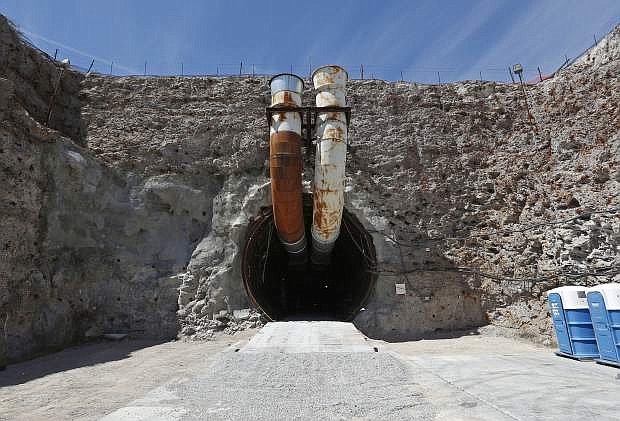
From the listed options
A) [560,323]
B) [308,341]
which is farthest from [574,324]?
[308,341]

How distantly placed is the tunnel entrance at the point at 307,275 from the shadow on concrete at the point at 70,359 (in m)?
3.46

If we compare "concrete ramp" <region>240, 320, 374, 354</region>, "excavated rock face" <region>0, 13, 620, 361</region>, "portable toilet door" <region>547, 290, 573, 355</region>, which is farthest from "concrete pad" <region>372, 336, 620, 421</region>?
"excavated rock face" <region>0, 13, 620, 361</region>

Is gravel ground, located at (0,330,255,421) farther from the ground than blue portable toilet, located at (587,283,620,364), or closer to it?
closer to it

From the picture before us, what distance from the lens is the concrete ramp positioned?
5629mm

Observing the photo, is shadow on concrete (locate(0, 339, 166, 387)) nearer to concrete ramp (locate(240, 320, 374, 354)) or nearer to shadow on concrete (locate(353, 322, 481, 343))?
concrete ramp (locate(240, 320, 374, 354))

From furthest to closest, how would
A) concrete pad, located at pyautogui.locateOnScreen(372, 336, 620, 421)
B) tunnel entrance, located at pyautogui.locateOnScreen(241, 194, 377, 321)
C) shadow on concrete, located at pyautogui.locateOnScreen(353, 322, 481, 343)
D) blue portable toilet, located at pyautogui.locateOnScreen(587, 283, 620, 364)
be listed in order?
tunnel entrance, located at pyautogui.locateOnScreen(241, 194, 377, 321) < shadow on concrete, located at pyautogui.locateOnScreen(353, 322, 481, 343) < blue portable toilet, located at pyautogui.locateOnScreen(587, 283, 620, 364) < concrete pad, located at pyautogui.locateOnScreen(372, 336, 620, 421)

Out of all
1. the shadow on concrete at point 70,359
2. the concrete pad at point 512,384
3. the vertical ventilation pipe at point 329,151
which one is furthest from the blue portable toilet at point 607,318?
the shadow on concrete at point 70,359

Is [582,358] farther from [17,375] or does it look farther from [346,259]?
[17,375]

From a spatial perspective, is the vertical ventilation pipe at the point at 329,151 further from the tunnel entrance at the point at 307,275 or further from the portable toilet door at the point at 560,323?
the portable toilet door at the point at 560,323

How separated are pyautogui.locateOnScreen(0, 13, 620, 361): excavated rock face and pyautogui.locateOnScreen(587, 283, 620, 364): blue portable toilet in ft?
8.16

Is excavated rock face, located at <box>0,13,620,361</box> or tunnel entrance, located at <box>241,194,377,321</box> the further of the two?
tunnel entrance, located at <box>241,194,377,321</box>

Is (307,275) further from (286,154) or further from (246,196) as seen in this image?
(286,154)

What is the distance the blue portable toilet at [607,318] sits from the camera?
6.54 metres

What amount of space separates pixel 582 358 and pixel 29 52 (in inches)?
672
